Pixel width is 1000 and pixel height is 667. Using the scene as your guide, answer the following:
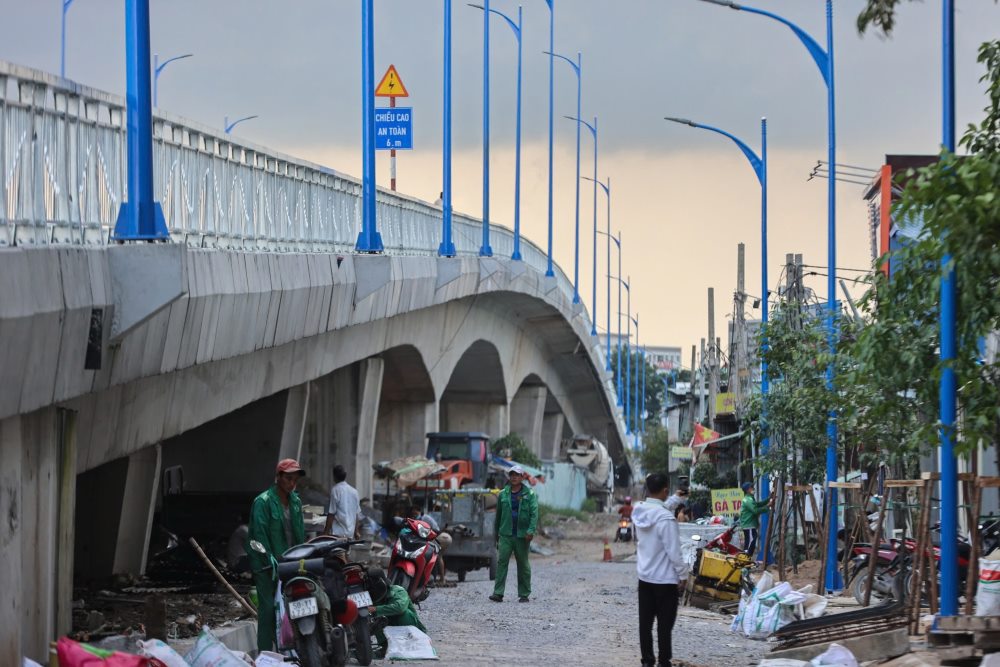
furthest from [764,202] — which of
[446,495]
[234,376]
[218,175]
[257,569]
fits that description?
[257,569]

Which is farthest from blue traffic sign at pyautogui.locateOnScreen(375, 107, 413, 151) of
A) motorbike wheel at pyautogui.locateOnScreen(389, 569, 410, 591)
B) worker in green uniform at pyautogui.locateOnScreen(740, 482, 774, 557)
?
motorbike wheel at pyautogui.locateOnScreen(389, 569, 410, 591)

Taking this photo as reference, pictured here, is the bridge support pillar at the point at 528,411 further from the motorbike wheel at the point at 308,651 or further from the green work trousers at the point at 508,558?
the motorbike wheel at the point at 308,651

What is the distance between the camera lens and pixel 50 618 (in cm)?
1106

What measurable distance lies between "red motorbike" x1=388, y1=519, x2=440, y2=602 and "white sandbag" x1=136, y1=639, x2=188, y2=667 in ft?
22.7

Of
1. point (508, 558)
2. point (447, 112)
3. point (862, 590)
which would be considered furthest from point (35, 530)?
point (447, 112)

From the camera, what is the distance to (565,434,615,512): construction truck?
227ft

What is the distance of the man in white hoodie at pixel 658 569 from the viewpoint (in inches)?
458

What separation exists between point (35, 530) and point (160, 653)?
215 centimetres

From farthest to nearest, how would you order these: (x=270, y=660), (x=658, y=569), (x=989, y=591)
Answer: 1. (x=989, y=591)
2. (x=658, y=569)
3. (x=270, y=660)

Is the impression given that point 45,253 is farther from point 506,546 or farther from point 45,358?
point 506,546

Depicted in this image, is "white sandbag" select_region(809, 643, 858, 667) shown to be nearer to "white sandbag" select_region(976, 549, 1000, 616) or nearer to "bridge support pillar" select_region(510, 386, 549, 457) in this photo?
"white sandbag" select_region(976, 549, 1000, 616)

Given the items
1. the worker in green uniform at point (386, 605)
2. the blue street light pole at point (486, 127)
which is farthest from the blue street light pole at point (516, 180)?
the worker in green uniform at point (386, 605)

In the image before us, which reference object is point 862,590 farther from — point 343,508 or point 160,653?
point 160,653

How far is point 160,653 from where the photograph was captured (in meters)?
9.20
